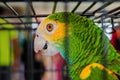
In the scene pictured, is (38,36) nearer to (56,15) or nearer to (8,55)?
(56,15)

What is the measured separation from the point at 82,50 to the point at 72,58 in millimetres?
20

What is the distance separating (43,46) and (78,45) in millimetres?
53

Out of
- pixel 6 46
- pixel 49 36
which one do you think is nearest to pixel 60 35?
pixel 49 36

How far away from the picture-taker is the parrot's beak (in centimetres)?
40

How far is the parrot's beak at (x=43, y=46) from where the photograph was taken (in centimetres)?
40

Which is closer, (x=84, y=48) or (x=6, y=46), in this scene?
(x=84, y=48)

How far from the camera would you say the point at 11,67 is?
68 centimetres

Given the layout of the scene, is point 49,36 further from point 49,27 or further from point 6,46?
point 6,46

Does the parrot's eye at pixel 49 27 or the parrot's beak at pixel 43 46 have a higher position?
the parrot's eye at pixel 49 27

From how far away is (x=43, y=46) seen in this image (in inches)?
15.8

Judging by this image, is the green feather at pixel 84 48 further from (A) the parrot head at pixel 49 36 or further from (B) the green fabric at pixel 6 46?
(B) the green fabric at pixel 6 46

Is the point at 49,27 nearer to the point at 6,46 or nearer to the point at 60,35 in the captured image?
the point at 60,35

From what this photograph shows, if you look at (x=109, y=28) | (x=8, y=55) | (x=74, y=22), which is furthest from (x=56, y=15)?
(x=8, y=55)

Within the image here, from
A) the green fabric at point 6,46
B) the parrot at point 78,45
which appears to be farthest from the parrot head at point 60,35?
the green fabric at point 6,46
